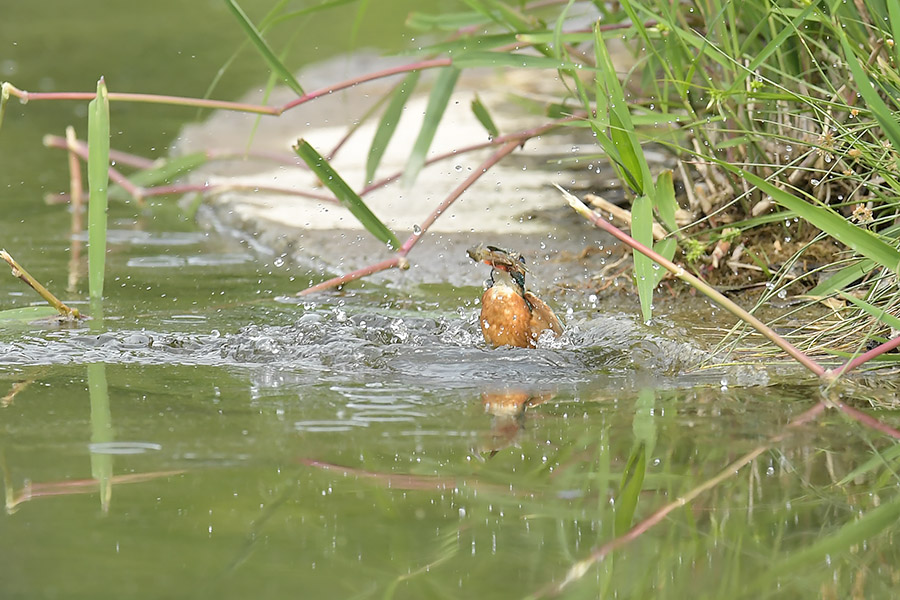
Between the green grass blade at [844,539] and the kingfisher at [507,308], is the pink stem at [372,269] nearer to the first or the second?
the kingfisher at [507,308]

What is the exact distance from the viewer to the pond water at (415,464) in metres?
1.56

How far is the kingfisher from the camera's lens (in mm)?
2846

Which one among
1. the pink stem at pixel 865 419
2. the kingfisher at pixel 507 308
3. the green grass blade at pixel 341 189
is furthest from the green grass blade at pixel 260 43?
the pink stem at pixel 865 419

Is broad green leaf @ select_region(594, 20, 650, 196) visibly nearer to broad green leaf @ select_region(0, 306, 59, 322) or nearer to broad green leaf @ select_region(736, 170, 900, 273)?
broad green leaf @ select_region(736, 170, 900, 273)

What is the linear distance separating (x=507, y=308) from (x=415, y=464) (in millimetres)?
923

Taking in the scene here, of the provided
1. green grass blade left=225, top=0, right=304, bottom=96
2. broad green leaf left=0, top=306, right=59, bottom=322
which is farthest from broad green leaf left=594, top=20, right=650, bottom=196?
broad green leaf left=0, top=306, right=59, bottom=322

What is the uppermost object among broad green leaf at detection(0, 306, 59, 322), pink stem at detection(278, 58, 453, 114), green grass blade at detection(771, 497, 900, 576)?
pink stem at detection(278, 58, 453, 114)

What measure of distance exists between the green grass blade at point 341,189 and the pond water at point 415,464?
0.27 m

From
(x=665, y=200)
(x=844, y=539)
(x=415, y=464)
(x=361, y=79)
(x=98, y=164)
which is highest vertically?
(x=361, y=79)

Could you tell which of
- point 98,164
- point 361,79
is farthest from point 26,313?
point 361,79

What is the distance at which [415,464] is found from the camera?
198 cm

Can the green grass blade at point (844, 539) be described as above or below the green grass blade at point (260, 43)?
below

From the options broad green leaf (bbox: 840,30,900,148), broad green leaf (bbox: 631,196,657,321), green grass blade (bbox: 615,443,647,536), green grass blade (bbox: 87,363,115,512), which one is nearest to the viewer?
green grass blade (bbox: 615,443,647,536)

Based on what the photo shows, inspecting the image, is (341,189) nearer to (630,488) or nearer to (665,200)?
(665,200)
